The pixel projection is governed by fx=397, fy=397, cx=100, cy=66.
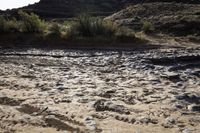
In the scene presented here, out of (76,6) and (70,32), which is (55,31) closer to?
(70,32)

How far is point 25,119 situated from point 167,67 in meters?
6.44

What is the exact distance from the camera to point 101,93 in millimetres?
9508

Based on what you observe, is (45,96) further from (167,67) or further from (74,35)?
(74,35)

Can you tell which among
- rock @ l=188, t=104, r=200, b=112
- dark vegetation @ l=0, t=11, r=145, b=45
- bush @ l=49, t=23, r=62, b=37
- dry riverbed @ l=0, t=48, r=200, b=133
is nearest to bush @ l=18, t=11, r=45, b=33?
dark vegetation @ l=0, t=11, r=145, b=45

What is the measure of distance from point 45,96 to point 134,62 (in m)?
5.12

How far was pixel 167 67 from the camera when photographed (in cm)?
1274

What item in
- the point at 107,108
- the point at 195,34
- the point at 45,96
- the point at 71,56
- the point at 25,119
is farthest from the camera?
the point at 195,34

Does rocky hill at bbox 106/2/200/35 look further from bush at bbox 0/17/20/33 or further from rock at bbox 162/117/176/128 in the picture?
rock at bbox 162/117/176/128

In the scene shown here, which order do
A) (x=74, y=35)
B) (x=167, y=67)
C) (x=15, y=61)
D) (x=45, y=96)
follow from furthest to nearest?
(x=74, y=35) → (x=15, y=61) → (x=167, y=67) → (x=45, y=96)

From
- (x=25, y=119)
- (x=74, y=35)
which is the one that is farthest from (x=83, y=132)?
(x=74, y=35)

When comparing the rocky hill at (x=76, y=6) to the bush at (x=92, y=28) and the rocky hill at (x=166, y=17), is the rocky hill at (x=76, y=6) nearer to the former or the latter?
the rocky hill at (x=166, y=17)

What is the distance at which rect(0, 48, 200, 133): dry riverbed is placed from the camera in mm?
7328

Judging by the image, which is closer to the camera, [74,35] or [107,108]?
[107,108]

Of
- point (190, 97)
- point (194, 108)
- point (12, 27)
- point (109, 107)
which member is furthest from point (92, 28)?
point (194, 108)
